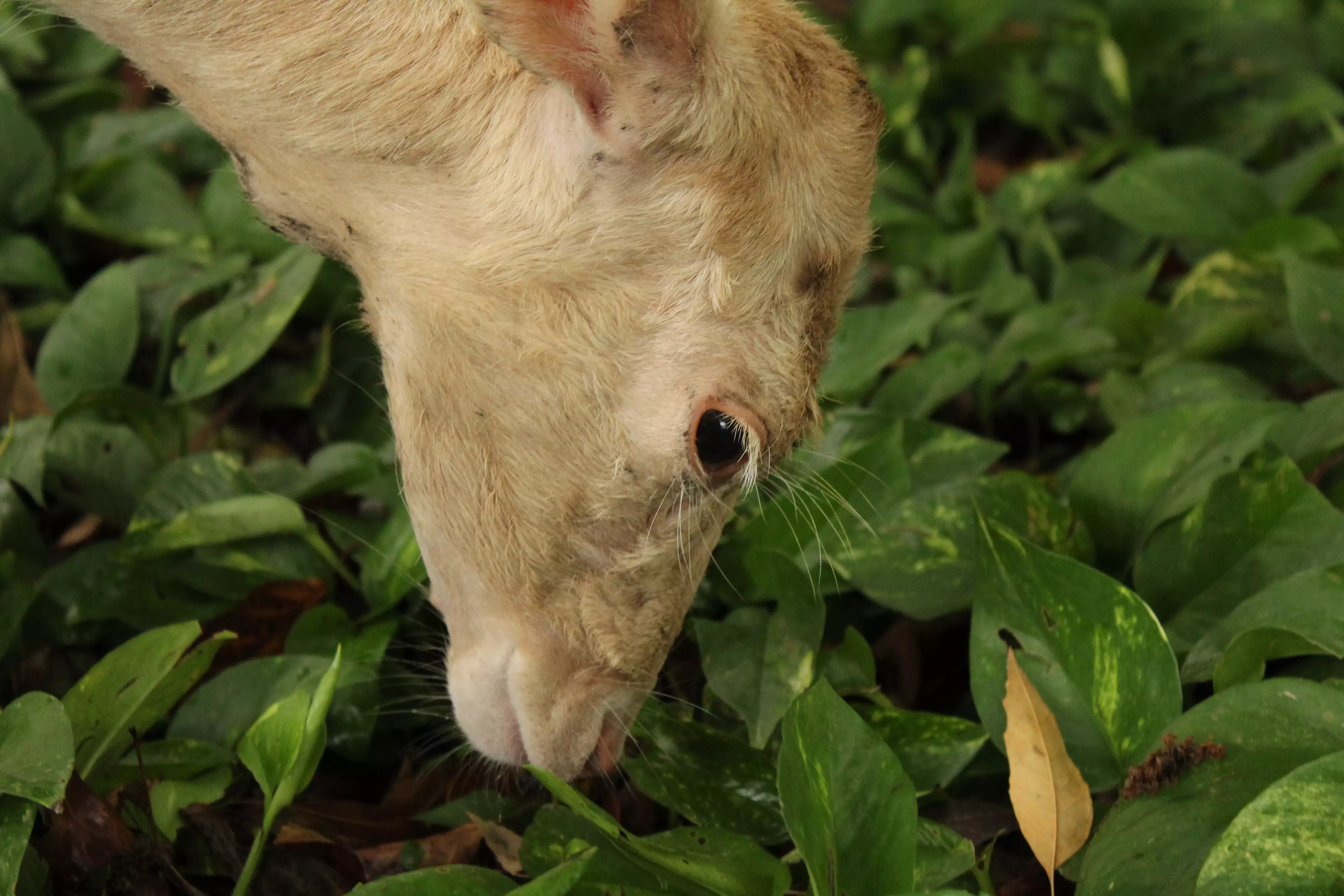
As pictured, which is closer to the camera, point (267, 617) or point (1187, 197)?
point (267, 617)

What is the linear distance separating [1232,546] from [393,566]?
5.23 ft

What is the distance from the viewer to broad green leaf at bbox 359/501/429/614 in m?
2.47

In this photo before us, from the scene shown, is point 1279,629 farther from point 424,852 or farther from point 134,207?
point 134,207

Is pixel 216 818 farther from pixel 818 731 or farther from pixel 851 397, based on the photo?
pixel 851 397

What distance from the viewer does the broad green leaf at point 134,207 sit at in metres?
3.49

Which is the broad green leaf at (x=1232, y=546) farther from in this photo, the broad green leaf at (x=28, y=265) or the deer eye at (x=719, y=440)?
the broad green leaf at (x=28, y=265)

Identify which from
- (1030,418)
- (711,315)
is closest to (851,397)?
(1030,418)

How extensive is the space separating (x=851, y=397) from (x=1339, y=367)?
1.07 metres

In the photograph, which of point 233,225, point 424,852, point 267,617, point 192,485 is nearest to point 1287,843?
point 424,852

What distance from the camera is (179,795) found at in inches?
81.5

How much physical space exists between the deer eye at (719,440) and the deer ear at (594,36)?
0.48 meters

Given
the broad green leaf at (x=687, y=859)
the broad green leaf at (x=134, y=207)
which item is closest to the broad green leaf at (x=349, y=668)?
the broad green leaf at (x=687, y=859)

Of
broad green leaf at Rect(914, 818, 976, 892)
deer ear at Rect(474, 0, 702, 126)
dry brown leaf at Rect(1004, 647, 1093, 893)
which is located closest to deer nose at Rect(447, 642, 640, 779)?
broad green leaf at Rect(914, 818, 976, 892)

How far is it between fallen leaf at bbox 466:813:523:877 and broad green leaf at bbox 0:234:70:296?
2029mm
